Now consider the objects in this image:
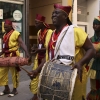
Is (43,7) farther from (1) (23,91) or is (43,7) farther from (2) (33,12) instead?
(1) (23,91)

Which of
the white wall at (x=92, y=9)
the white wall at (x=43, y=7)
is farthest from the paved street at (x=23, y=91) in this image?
the white wall at (x=92, y=9)

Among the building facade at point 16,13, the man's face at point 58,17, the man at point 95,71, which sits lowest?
the man at point 95,71

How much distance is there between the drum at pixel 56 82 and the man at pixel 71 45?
0.46 feet

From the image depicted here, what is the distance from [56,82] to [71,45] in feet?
1.62

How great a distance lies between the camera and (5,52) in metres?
5.91

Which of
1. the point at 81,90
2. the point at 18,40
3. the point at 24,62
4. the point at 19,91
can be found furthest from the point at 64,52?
the point at 19,91

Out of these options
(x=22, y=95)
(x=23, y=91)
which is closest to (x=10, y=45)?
(x=22, y=95)

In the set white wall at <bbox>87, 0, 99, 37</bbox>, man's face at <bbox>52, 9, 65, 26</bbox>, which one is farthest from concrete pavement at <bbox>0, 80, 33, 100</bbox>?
white wall at <bbox>87, 0, 99, 37</bbox>

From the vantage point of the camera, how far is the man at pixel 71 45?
2.90 metres

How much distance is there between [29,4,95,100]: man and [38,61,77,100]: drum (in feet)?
0.46

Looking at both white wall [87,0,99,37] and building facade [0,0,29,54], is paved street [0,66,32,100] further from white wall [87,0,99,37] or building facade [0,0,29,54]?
white wall [87,0,99,37]

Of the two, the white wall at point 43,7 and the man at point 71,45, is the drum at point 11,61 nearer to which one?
the man at point 71,45

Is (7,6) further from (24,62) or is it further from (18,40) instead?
(24,62)

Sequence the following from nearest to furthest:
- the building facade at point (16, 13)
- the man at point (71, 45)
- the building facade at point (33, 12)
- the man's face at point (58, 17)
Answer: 1. the man at point (71, 45)
2. the man's face at point (58, 17)
3. the building facade at point (16, 13)
4. the building facade at point (33, 12)
